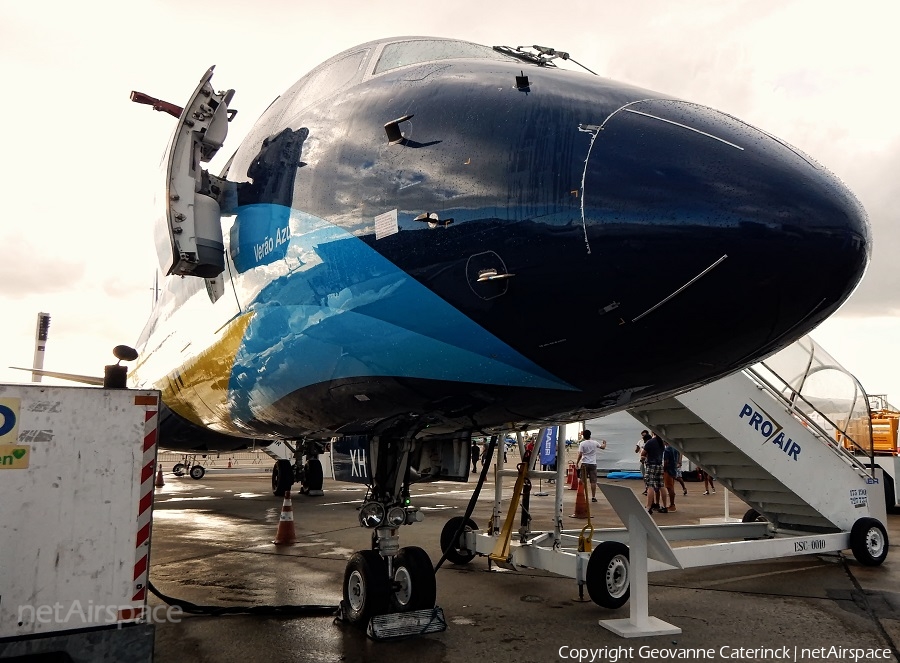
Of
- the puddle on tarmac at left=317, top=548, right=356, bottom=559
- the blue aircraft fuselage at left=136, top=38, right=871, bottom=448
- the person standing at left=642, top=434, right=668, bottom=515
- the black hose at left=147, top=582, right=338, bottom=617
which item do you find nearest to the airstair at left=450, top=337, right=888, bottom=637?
the puddle on tarmac at left=317, top=548, right=356, bottom=559

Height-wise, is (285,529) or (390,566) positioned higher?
(390,566)

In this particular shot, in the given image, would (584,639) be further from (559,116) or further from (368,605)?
(559,116)

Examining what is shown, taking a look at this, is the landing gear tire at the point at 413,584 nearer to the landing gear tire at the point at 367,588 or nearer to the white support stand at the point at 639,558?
the landing gear tire at the point at 367,588

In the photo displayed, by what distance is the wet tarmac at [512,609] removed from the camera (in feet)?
16.2

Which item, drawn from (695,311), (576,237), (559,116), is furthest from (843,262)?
(559,116)

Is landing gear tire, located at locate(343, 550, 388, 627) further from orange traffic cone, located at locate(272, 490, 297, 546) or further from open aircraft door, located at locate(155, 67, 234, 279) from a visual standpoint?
orange traffic cone, located at locate(272, 490, 297, 546)

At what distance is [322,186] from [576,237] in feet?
5.55

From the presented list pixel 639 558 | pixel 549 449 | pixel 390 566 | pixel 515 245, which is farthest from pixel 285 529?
pixel 549 449

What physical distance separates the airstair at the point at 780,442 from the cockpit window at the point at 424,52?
428 centimetres

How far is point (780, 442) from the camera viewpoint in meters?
8.33

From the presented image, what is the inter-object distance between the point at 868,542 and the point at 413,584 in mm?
5855

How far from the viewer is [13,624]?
3.38 m

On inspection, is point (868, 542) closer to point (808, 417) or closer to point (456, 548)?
point (808, 417)

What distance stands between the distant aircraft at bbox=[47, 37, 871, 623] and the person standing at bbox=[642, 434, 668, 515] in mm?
8297
